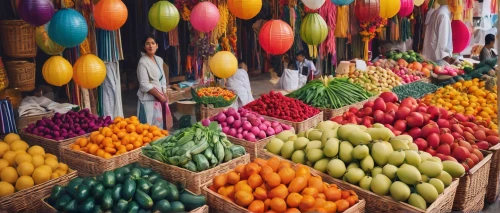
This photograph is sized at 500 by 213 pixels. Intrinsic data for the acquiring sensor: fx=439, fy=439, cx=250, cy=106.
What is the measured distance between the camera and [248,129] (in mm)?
3717

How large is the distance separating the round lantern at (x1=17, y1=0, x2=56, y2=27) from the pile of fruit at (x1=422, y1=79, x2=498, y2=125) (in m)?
3.80

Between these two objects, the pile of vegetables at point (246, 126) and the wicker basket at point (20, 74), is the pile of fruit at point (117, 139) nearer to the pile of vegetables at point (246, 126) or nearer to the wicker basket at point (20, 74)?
the pile of vegetables at point (246, 126)

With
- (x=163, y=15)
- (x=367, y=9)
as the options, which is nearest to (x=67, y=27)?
(x=163, y=15)

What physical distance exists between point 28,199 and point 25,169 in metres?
0.21

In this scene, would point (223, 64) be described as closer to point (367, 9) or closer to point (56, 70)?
point (56, 70)

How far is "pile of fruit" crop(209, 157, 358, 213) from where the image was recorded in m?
2.38

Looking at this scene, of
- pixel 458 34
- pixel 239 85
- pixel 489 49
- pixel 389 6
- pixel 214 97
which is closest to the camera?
pixel 389 6

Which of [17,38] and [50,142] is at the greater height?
[17,38]

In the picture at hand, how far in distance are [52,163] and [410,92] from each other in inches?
164

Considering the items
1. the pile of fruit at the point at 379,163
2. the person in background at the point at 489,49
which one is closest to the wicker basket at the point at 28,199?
the pile of fruit at the point at 379,163

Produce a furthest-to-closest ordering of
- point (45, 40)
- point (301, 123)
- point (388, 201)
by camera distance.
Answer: point (45, 40), point (301, 123), point (388, 201)

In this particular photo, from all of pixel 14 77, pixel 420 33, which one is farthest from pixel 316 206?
pixel 420 33

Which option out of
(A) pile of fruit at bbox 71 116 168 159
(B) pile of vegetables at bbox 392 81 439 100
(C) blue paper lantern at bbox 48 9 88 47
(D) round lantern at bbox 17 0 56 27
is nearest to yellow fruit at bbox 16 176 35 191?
(A) pile of fruit at bbox 71 116 168 159

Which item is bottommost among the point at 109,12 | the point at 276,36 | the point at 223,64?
the point at 223,64
